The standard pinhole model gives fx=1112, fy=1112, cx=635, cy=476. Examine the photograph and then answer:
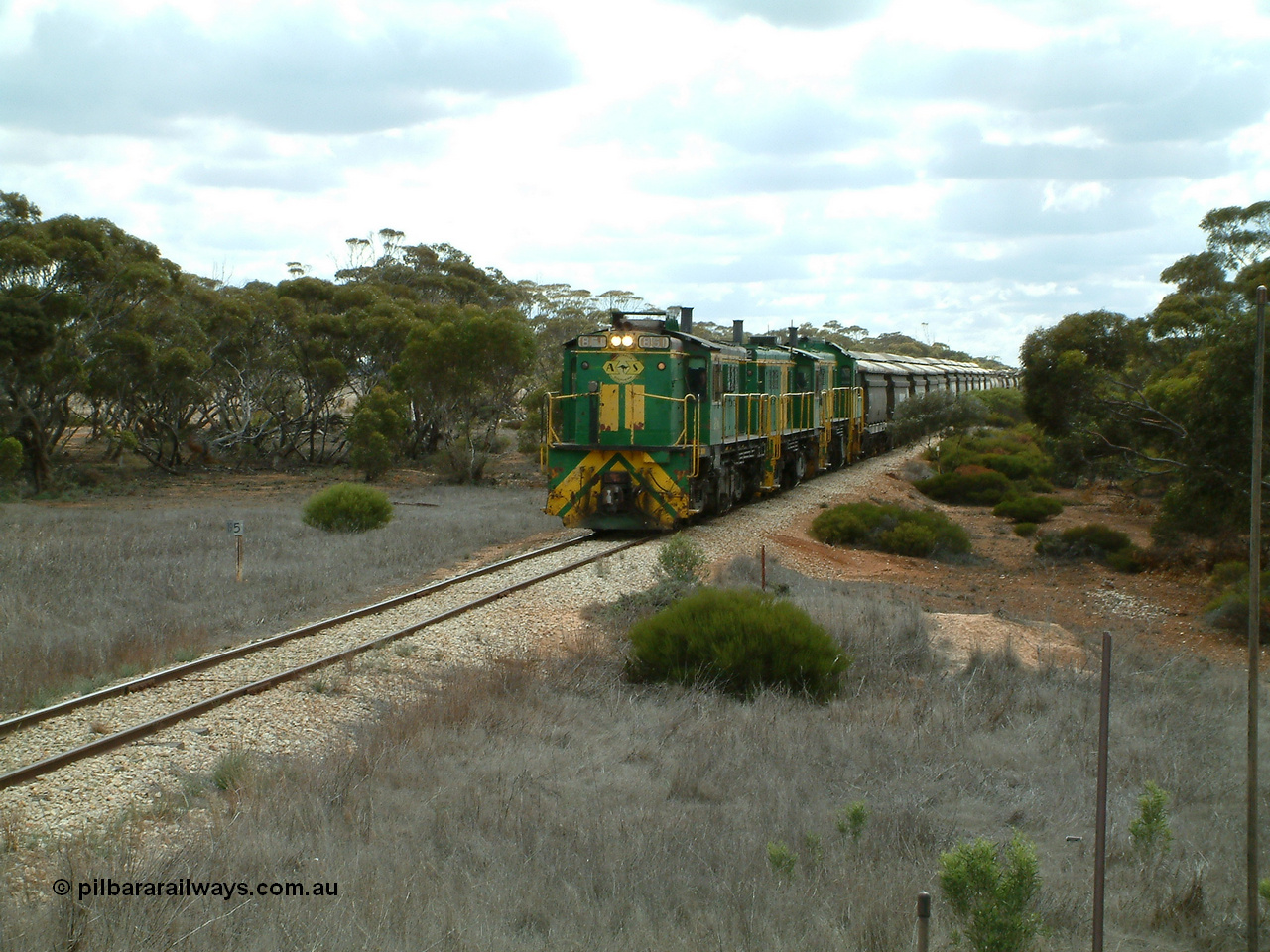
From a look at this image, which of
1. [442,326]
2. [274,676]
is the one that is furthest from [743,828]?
[442,326]

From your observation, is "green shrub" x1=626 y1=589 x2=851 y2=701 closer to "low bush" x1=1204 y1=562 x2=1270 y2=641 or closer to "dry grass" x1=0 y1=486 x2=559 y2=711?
"dry grass" x1=0 y1=486 x2=559 y2=711

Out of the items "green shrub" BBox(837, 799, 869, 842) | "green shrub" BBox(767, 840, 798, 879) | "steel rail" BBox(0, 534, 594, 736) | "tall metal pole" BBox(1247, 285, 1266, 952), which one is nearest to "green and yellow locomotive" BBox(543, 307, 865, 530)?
"steel rail" BBox(0, 534, 594, 736)

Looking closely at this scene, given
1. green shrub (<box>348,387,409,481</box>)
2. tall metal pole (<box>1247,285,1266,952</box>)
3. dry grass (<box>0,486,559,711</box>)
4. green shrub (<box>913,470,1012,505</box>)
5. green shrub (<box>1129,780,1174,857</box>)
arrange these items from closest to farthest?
tall metal pole (<box>1247,285,1266,952</box>) → green shrub (<box>1129,780,1174,857</box>) → dry grass (<box>0,486,559,711</box>) → green shrub (<box>913,470,1012,505</box>) → green shrub (<box>348,387,409,481</box>)

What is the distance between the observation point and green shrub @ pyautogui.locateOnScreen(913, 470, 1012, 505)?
31641mm

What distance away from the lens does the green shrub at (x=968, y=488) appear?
31.6 meters

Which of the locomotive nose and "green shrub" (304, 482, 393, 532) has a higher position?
the locomotive nose

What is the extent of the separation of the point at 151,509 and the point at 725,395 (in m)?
16.2

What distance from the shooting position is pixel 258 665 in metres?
9.88

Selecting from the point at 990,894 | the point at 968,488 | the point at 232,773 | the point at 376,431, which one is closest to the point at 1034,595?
the point at 968,488

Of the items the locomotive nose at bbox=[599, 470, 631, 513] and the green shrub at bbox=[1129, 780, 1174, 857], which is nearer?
the green shrub at bbox=[1129, 780, 1174, 857]

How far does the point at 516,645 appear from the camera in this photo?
10.7m

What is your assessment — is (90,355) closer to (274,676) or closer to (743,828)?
(274,676)

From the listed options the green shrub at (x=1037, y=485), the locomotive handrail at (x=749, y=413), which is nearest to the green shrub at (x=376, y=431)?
the locomotive handrail at (x=749, y=413)

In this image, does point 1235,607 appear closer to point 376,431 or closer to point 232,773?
point 232,773
